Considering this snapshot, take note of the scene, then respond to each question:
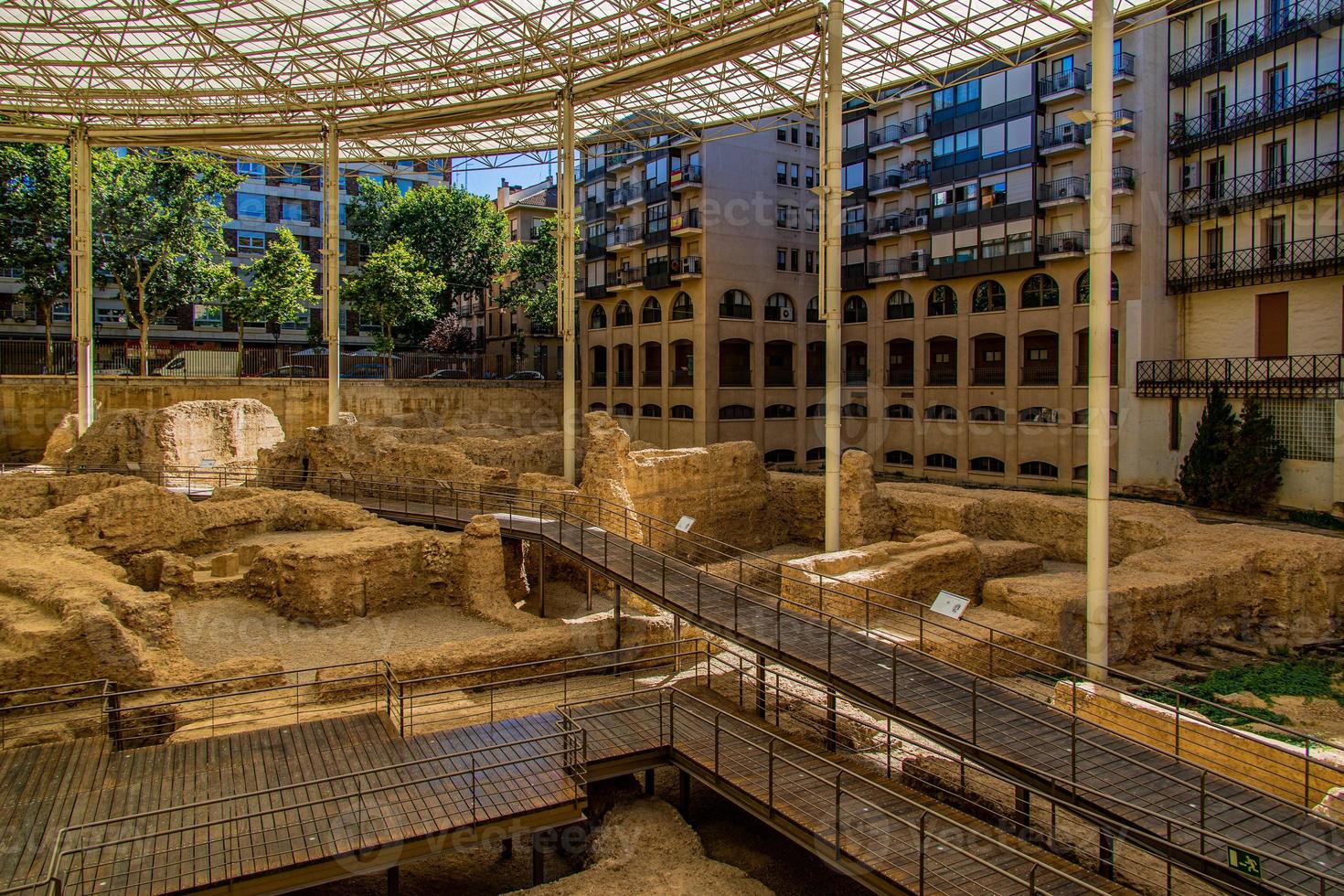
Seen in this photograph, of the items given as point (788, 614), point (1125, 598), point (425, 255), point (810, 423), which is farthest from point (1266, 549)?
point (425, 255)

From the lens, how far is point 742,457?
90.7ft

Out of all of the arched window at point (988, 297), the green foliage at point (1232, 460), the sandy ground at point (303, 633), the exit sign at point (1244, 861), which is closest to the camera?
the exit sign at point (1244, 861)

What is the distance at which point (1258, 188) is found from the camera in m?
29.1

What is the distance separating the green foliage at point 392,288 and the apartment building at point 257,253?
9252 mm

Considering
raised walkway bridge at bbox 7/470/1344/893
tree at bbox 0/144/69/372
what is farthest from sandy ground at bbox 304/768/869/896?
tree at bbox 0/144/69/372

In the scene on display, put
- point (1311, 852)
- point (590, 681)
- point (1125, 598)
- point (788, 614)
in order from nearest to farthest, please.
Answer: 1. point (1311, 852)
2. point (788, 614)
3. point (590, 681)
4. point (1125, 598)

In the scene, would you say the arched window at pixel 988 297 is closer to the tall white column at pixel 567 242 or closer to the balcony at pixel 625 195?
the balcony at pixel 625 195

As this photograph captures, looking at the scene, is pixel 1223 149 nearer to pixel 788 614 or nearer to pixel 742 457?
pixel 742 457

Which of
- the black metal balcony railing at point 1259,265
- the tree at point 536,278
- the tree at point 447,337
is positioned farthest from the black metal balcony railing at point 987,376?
the tree at point 447,337

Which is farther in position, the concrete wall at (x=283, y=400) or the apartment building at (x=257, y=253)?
the apartment building at (x=257, y=253)

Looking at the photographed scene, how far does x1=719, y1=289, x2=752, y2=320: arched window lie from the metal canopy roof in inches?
376

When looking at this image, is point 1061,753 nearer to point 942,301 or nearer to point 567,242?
point 567,242

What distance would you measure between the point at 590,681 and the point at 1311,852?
10348 millimetres

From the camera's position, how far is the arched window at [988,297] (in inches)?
1454
